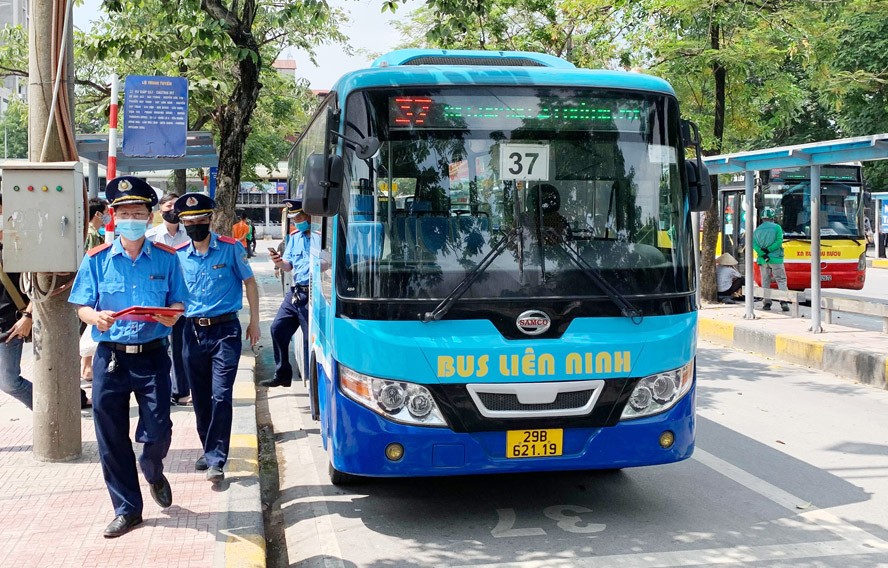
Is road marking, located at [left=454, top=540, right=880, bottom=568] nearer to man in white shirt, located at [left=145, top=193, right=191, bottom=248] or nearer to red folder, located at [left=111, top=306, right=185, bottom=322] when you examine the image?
red folder, located at [left=111, top=306, right=185, bottom=322]

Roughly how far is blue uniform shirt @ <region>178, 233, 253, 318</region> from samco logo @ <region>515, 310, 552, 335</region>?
7.05 ft

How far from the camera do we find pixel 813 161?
12.0 m

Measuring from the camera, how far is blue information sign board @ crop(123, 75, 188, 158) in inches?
396

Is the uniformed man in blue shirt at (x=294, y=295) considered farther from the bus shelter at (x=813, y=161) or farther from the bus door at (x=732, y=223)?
the bus door at (x=732, y=223)

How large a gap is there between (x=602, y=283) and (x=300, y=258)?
429cm

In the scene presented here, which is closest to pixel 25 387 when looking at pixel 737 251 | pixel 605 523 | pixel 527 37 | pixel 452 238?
pixel 452 238

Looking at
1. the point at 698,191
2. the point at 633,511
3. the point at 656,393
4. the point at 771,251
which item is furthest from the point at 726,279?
the point at 656,393

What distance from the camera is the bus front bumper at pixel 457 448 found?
205 inches

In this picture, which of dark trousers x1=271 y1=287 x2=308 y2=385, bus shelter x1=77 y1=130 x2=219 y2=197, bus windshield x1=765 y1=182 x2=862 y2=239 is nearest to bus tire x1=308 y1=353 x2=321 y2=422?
dark trousers x1=271 y1=287 x2=308 y2=385

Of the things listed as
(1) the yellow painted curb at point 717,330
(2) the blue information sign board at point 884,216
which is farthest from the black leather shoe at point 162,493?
(2) the blue information sign board at point 884,216

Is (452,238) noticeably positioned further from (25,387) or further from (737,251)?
(737,251)

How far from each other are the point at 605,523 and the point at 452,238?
1945 mm

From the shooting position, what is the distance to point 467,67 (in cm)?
575

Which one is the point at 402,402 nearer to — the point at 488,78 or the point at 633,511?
the point at 633,511
